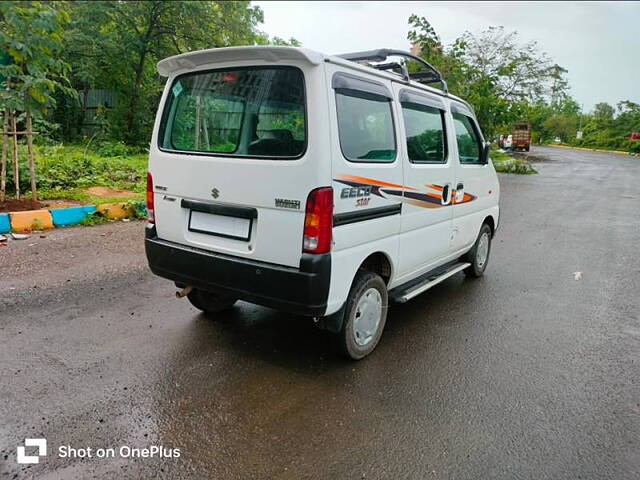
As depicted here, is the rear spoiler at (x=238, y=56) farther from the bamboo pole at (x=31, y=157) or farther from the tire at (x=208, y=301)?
the bamboo pole at (x=31, y=157)

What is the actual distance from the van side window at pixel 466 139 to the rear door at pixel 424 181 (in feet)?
1.06

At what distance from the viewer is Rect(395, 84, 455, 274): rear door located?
12.1 ft

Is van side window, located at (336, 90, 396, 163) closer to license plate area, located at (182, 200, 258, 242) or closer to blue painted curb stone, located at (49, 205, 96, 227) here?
license plate area, located at (182, 200, 258, 242)

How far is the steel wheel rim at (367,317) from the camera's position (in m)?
3.37

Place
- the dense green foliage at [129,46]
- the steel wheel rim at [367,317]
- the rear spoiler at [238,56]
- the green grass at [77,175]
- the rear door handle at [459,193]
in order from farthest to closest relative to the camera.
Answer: the dense green foliage at [129,46], the green grass at [77,175], the rear door handle at [459,193], the steel wheel rim at [367,317], the rear spoiler at [238,56]

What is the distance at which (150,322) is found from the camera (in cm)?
396

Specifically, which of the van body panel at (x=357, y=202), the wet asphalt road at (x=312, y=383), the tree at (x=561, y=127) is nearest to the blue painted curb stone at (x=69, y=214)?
the wet asphalt road at (x=312, y=383)

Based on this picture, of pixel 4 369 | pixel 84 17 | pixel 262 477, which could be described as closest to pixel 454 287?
pixel 262 477

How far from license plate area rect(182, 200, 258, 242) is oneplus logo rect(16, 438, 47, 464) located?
5.10 ft

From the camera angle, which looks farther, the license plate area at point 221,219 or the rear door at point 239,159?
the license plate area at point 221,219

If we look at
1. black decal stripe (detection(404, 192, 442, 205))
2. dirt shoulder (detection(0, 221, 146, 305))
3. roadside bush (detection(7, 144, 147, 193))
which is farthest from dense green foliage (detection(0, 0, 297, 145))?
black decal stripe (detection(404, 192, 442, 205))

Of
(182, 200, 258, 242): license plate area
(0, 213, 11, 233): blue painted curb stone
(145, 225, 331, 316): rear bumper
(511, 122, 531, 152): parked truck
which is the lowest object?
(0, 213, 11, 233): blue painted curb stone

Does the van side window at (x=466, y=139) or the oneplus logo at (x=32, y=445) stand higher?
the van side window at (x=466, y=139)

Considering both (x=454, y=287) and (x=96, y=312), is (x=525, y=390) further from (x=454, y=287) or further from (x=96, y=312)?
(x=96, y=312)
